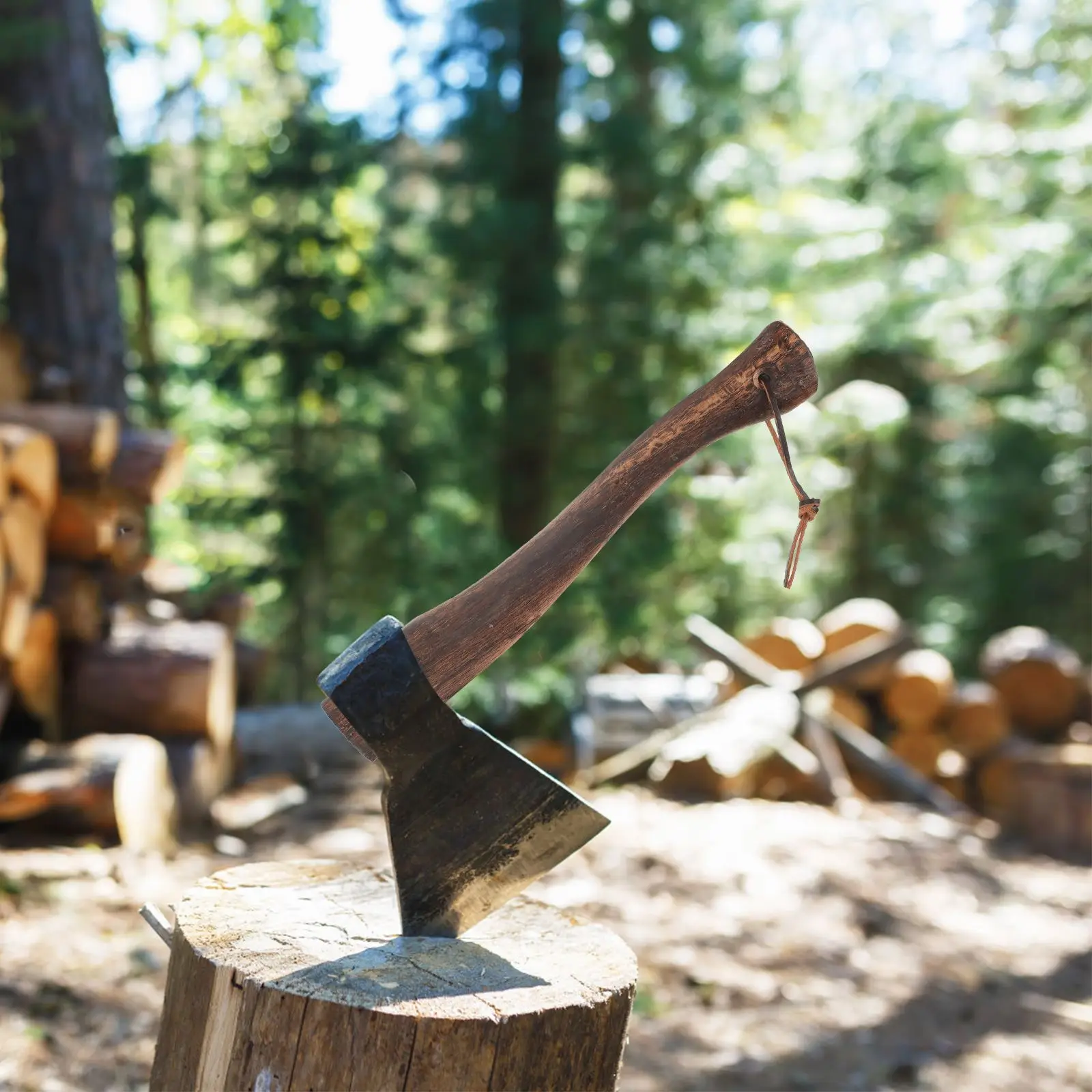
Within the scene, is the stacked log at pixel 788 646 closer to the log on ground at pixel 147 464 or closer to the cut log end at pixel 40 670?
the log on ground at pixel 147 464

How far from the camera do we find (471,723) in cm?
198

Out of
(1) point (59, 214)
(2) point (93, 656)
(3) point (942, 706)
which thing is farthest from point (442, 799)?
(3) point (942, 706)

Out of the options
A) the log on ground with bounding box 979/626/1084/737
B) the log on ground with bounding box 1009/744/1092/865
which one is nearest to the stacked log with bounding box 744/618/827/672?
the log on ground with bounding box 979/626/1084/737

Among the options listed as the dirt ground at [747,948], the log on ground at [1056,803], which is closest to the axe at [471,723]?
the dirt ground at [747,948]

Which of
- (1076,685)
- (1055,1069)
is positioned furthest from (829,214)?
(1055,1069)

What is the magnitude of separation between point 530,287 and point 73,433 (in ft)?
11.5

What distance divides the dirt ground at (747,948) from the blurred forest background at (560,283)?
1.94 m

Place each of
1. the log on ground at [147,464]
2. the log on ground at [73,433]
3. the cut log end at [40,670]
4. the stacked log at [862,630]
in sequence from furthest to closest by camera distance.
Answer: the stacked log at [862,630] < the log on ground at [147,464] < the log on ground at [73,433] < the cut log end at [40,670]

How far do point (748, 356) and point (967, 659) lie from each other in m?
10.1

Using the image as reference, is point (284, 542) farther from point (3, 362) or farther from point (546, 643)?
point (3, 362)

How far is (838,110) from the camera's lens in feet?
34.6

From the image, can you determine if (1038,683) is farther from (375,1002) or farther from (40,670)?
(375,1002)

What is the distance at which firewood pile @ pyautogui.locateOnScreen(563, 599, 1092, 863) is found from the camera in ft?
24.2

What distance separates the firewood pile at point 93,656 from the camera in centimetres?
451
